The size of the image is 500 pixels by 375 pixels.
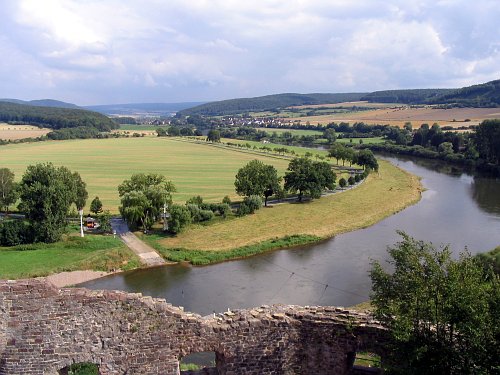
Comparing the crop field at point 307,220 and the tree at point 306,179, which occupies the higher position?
the tree at point 306,179

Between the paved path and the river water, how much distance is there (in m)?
1.48

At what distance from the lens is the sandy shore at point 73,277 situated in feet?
96.2

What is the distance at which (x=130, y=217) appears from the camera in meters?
39.8

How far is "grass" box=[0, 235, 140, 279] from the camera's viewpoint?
30.3 metres

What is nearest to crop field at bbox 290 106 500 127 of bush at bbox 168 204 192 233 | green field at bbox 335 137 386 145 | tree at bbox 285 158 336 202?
green field at bbox 335 137 386 145

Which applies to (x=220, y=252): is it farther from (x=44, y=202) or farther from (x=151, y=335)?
(x=151, y=335)

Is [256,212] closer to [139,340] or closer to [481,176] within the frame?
[139,340]

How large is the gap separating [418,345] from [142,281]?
73.4ft

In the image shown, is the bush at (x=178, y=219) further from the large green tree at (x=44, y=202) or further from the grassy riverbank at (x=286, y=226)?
the large green tree at (x=44, y=202)

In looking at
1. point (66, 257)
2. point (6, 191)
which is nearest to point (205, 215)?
point (66, 257)

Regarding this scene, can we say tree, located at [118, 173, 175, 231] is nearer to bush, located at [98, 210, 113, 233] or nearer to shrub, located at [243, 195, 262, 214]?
bush, located at [98, 210, 113, 233]

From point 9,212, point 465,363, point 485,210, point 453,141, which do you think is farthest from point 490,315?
point 453,141

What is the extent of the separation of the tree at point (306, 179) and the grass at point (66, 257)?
2303 centimetres

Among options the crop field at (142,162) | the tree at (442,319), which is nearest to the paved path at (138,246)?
the crop field at (142,162)
